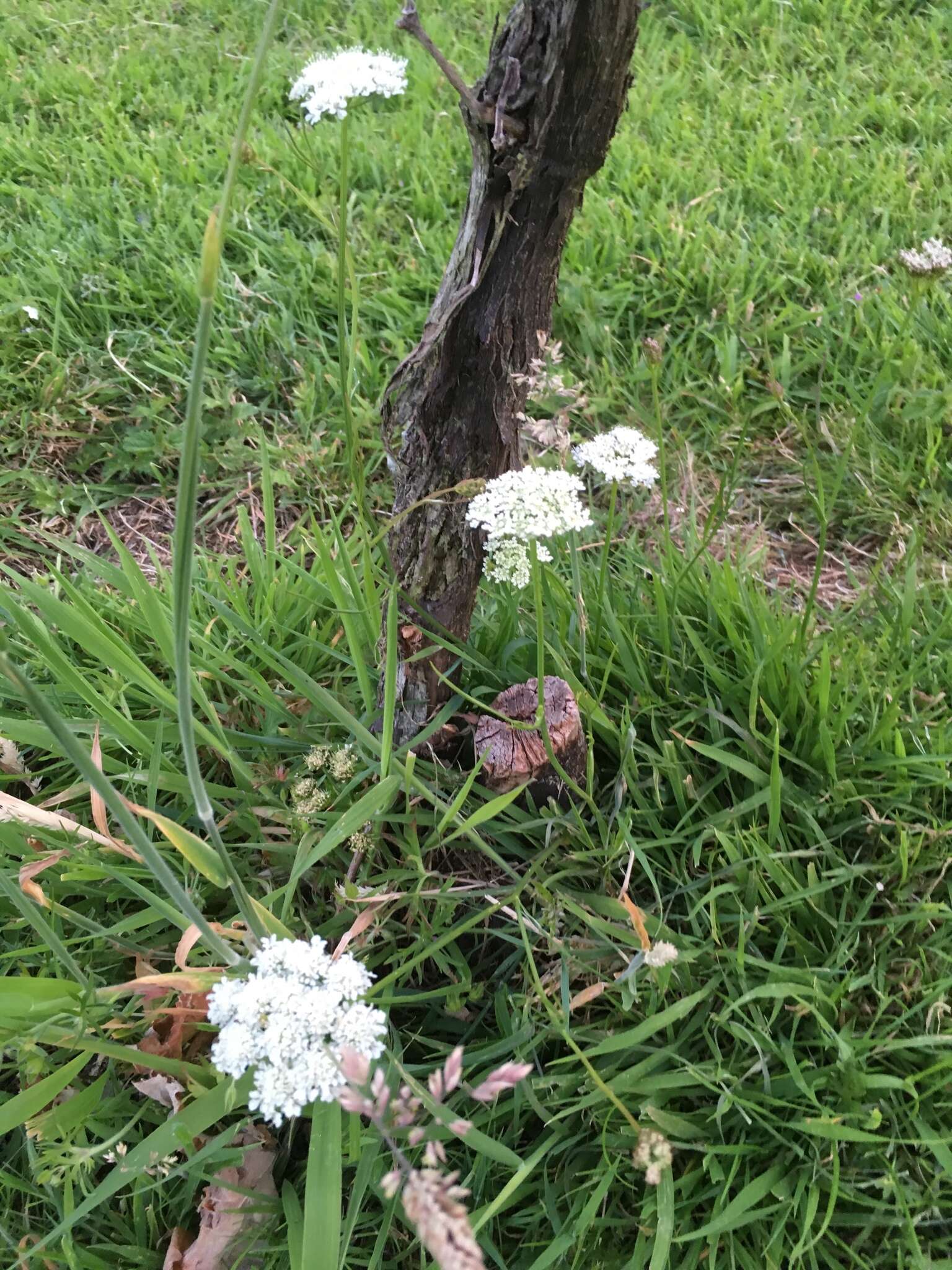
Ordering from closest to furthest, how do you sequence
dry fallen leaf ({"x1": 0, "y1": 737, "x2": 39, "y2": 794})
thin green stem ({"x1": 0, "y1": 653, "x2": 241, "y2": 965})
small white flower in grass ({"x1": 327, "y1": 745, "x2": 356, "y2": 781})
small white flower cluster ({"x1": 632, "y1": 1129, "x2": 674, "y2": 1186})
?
thin green stem ({"x1": 0, "y1": 653, "x2": 241, "y2": 965}) < small white flower cluster ({"x1": 632, "y1": 1129, "x2": 674, "y2": 1186}) < small white flower in grass ({"x1": 327, "y1": 745, "x2": 356, "y2": 781}) < dry fallen leaf ({"x1": 0, "y1": 737, "x2": 39, "y2": 794})

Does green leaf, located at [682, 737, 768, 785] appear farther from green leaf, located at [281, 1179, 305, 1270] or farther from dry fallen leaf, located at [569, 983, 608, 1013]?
green leaf, located at [281, 1179, 305, 1270]

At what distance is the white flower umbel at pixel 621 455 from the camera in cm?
108

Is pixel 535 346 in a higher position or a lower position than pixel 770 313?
A: higher

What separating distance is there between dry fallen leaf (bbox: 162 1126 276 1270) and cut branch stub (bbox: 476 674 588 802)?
581 millimetres

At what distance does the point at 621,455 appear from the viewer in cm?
112

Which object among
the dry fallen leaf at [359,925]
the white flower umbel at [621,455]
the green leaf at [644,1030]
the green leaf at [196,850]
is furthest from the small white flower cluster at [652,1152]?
the white flower umbel at [621,455]

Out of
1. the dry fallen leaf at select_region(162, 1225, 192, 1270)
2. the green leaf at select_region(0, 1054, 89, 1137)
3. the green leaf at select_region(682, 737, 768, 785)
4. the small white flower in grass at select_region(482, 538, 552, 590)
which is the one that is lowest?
the dry fallen leaf at select_region(162, 1225, 192, 1270)

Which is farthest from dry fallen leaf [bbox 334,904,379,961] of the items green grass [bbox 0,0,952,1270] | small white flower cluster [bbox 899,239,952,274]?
small white flower cluster [bbox 899,239,952,274]

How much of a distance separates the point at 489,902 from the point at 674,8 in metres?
3.23

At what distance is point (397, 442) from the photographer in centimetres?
132

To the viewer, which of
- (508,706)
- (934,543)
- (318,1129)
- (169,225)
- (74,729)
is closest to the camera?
(318,1129)

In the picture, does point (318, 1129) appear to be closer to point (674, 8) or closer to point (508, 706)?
point (508, 706)

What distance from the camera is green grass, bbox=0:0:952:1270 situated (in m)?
1.08

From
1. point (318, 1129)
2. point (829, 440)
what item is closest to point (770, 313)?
point (829, 440)
